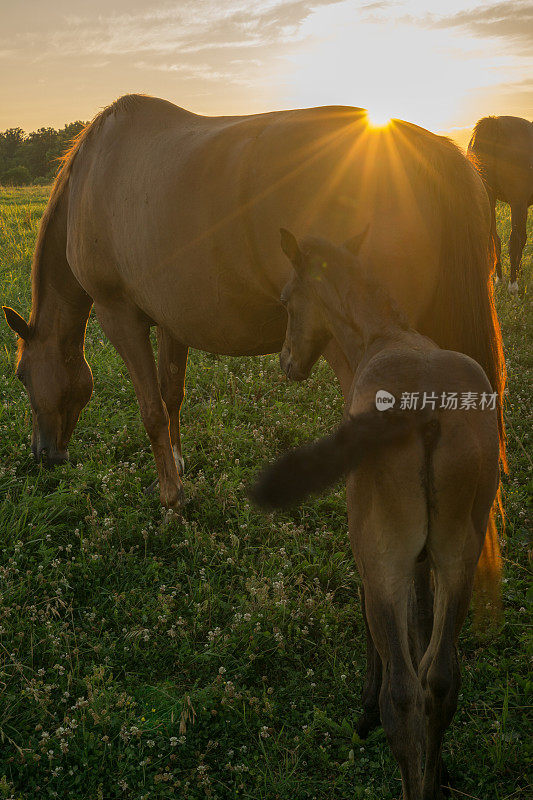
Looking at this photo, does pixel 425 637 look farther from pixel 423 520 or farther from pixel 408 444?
pixel 408 444

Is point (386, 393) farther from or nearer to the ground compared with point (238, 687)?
farther from the ground

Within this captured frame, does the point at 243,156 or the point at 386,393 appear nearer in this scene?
the point at 386,393

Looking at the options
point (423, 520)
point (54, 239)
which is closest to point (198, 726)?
point (423, 520)

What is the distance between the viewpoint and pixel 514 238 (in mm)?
8648

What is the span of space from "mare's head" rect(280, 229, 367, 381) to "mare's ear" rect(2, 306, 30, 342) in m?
2.64

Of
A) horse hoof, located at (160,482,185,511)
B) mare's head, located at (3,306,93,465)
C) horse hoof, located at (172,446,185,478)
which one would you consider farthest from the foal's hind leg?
mare's head, located at (3,306,93,465)

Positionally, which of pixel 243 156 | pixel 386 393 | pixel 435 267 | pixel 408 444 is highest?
pixel 243 156

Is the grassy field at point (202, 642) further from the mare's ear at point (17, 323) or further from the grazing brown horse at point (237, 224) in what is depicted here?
the mare's ear at point (17, 323)

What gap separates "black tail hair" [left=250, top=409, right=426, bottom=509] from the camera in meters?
1.56

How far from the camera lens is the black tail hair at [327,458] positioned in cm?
156

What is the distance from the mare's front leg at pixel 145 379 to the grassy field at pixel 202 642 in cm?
21

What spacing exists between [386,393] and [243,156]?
5.48 feet

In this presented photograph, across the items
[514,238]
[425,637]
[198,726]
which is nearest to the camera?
[425,637]

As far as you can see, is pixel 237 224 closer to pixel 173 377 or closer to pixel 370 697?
pixel 173 377
